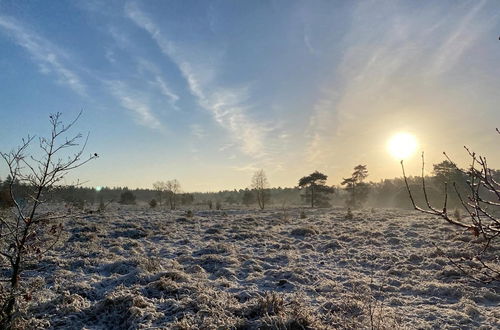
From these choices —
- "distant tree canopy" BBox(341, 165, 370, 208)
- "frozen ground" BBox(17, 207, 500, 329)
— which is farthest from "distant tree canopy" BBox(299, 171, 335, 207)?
"frozen ground" BBox(17, 207, 500, 329)

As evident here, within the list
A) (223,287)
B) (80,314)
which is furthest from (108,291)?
(223,287)

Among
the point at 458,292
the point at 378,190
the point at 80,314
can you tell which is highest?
the point at 378,190

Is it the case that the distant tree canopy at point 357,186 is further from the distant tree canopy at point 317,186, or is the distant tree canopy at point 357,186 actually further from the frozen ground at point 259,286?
the frozen ground at point 259,286

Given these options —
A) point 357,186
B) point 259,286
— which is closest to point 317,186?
point 357,186

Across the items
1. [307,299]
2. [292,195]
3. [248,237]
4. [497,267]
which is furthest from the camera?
[292,195]

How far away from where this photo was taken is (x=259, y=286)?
8695 millimetres

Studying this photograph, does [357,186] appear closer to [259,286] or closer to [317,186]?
[317,186]

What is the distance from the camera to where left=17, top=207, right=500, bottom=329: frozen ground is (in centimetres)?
621

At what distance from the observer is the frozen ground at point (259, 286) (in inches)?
244

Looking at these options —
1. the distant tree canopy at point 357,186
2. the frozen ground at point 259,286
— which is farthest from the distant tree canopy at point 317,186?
the frozen ground at point 259,286

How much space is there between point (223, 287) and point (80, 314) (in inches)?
134

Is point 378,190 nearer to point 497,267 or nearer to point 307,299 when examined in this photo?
point 497,267

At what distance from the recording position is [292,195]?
332 ft

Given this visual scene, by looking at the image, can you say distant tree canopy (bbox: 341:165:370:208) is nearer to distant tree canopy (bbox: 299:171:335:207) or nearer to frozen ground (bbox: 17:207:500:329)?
distant tree canopy (bbox: 299:171:335:207)
